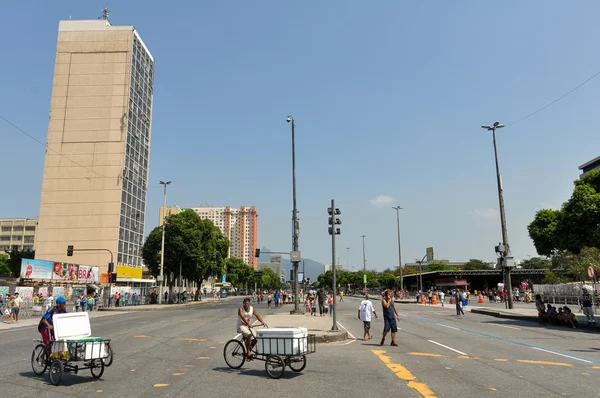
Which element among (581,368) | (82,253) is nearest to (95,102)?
(82,253)

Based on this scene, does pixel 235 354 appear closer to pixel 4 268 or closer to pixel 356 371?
pixel 356 371

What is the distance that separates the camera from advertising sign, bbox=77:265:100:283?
56.0 meters

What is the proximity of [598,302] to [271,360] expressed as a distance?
35556 millimetres

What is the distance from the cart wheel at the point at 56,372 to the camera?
8.70 meters

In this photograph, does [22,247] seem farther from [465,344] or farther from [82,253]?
[465,344]

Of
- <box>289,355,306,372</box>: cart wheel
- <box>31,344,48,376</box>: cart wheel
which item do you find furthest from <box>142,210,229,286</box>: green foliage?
<box>289,355,306,372</box>: cart wheel

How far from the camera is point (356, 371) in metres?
9.98

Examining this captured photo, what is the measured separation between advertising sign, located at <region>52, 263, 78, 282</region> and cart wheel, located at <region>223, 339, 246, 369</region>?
147ft

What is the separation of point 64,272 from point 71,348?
155 feet

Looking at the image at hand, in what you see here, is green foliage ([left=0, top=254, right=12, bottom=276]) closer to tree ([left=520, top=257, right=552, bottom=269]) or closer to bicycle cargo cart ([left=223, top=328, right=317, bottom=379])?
bicycle cargo cart ([left=223, top=328, right=317, bottom=379])

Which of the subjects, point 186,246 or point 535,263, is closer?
point 186,246

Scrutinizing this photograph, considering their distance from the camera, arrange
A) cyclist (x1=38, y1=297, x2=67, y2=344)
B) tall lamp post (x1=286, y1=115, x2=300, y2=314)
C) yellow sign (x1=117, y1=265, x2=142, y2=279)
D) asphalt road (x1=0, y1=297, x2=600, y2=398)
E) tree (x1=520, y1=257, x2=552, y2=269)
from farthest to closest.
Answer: tree (x1=520, y1=257, x2=552, y2=269)
yellow sign (x1=117, y1=265, x2=142, y2=279)
tall lamp post (x1=286, y1=115, x2=300, y2=314)
cyclist (x1=38, y1=297, x2=67, y2=344)
asphalt road (x1=0, y1=297, x2=600, y2=398)

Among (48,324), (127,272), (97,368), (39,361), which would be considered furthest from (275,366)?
(127,272)

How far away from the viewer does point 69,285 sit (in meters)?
51.8
